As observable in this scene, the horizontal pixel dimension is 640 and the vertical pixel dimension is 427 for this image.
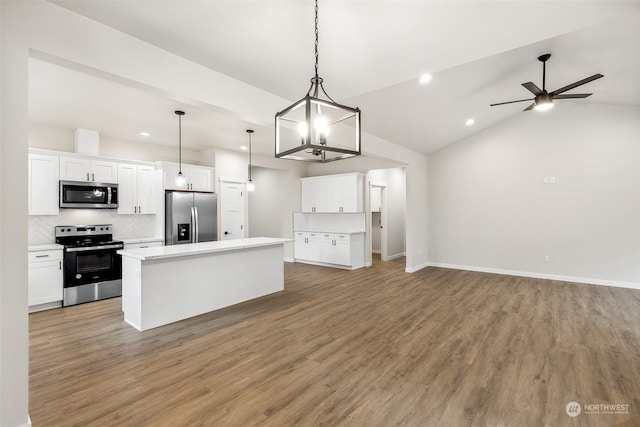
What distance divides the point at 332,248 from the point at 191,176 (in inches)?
141

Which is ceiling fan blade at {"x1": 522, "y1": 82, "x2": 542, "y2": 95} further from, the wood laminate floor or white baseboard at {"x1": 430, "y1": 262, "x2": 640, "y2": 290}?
white baseboard at {"x1": 430, "y1": 262, "x2": 640, "y2": 290}

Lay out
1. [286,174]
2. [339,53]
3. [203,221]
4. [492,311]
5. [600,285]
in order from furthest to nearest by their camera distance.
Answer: [286,174] → [203,221] → [600,285] → [492,311] → [339,53]

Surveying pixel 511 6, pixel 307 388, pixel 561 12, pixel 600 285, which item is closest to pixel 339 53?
pixel 511 6

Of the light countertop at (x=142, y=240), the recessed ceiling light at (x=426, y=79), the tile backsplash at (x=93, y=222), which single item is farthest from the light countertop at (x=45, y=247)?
the recessed ceiling light at (x=426, y=79)

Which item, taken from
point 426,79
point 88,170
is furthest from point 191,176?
point 426,79

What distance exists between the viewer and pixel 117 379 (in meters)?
2.44

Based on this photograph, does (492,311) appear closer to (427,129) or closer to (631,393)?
(631,393)

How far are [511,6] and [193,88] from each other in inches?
106

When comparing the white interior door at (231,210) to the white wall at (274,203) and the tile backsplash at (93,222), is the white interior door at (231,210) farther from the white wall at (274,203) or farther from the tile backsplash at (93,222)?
the white wall at (274,203)

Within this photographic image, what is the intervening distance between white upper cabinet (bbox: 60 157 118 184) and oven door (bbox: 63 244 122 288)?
1.15 meters

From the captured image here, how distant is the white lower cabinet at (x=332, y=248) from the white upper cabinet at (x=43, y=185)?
503cm

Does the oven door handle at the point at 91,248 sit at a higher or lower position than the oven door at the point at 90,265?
higher

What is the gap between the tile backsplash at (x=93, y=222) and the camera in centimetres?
453

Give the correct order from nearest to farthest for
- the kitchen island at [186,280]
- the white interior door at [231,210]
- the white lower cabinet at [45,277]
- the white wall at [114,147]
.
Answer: the kitchen island at [186,280] → the white lower cabinet at [45,277] → the white wall at [114,147] → the white interior door at [231,210]
